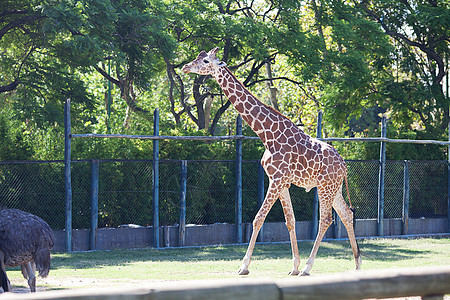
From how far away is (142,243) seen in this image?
45.0 ft

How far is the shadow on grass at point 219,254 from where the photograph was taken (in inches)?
445

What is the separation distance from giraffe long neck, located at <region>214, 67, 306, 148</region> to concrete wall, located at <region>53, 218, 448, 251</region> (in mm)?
4678

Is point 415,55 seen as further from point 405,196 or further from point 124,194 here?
point 124,194

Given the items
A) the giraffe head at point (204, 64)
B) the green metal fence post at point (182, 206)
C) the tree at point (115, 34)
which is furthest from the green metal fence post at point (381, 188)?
the giraffe head at point (204, 64)

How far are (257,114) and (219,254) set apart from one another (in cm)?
360

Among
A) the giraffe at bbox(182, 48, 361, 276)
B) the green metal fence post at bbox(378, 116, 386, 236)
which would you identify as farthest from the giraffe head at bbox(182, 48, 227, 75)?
the green metal fence post at bbox(378, 116, 386, 236)

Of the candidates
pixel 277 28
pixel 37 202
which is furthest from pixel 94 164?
pixel 277 28

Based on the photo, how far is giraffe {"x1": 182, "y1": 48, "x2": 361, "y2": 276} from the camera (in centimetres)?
995

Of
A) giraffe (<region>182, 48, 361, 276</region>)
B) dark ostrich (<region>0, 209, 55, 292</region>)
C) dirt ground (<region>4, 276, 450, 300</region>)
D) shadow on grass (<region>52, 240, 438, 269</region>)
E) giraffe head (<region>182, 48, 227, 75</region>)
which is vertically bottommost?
shadow on grass (<region>52, 240, 438, 269</region>)

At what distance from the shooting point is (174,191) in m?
14.7

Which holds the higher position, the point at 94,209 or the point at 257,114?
the point at 257,114

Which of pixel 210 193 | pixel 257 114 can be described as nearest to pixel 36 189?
pixel 210 193

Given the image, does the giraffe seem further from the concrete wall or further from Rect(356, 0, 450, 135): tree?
Rect(356, 0, 450, 135): tree

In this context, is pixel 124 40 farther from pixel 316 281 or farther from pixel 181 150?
pixel 316 281
